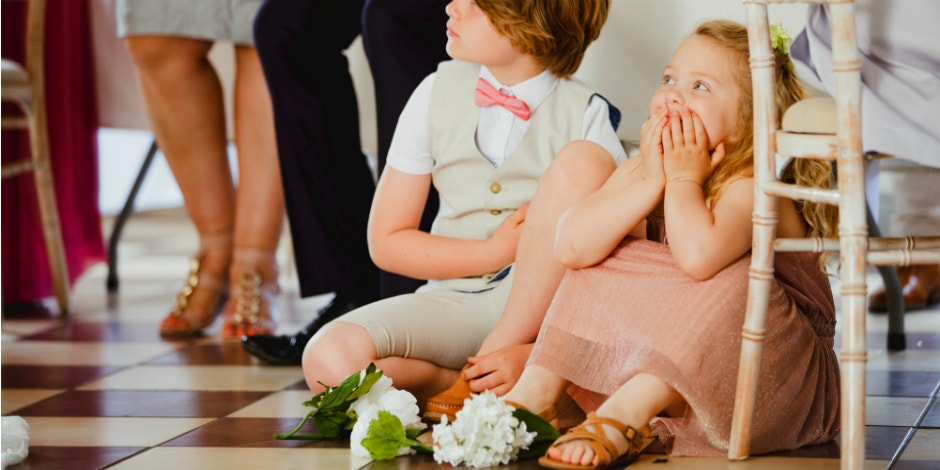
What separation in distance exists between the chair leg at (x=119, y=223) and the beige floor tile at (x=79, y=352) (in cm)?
78

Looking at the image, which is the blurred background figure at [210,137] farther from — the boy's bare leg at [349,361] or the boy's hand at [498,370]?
the boy's hand at [498,370]

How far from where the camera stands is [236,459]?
1374mm

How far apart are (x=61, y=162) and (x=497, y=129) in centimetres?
181

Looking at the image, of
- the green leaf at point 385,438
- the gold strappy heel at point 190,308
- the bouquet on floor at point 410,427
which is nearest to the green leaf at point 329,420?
the bouquet on floor at point 410,427

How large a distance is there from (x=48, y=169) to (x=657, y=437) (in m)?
1.77

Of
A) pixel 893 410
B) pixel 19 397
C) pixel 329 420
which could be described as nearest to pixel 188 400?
pixel 19 397

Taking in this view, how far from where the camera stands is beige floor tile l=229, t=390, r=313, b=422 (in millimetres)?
1648

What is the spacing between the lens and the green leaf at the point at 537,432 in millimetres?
1344

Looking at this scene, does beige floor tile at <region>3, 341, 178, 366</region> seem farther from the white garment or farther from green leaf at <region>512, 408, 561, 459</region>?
the white garment

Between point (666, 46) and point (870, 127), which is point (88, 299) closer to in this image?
point (666, 46)

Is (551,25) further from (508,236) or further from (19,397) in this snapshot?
(19,397)

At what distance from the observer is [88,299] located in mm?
2975

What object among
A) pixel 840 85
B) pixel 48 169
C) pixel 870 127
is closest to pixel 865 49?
pixel 870 127

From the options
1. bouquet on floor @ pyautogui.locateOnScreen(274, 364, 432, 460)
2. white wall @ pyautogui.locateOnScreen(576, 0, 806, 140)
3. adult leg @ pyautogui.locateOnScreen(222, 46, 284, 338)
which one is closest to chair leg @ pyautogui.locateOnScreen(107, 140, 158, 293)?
adult leg @ pyautogui.locateOnScreen(222, 46, 284, 338)
